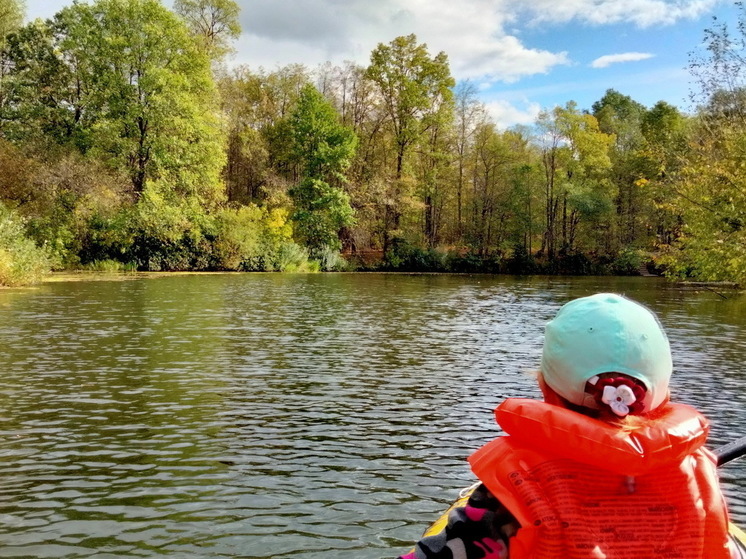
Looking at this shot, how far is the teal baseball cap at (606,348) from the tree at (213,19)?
4868 cm

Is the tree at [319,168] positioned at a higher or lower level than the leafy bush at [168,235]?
higher

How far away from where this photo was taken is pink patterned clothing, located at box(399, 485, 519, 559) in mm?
2113

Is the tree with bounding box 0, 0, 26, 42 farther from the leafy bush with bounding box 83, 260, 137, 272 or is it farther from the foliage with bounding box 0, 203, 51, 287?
the foliage with bounding box 0, 203, 51, 287

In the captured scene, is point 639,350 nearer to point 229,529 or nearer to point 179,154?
point 229,529

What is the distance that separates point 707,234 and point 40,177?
102 ft

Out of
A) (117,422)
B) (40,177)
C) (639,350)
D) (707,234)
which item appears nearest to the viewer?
(639,350)

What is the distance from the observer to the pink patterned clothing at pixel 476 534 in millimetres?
2113

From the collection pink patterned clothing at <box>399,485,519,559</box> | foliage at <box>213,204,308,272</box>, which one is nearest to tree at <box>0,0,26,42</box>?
foliage at <box>213,204,308,272</box>

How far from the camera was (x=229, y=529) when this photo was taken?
17.4 feet

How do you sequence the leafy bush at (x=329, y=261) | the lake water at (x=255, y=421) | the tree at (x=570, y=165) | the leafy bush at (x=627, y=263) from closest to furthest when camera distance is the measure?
1. the lake water at (x=255, y=421)
2. the leafy bush at (x=329, y=261)
3. the leafy bush at (x=627, y=263)
4. the tree at (x=570, y=165)

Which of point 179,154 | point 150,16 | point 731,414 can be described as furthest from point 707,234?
point 150,16

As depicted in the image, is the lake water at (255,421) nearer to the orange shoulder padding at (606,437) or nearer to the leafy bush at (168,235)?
the orange shoulder padding at (606,437)

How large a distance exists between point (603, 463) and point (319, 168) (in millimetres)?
49224

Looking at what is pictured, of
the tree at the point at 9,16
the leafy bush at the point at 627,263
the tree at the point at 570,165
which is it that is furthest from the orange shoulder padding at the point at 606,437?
the tree at the point at 570,165
